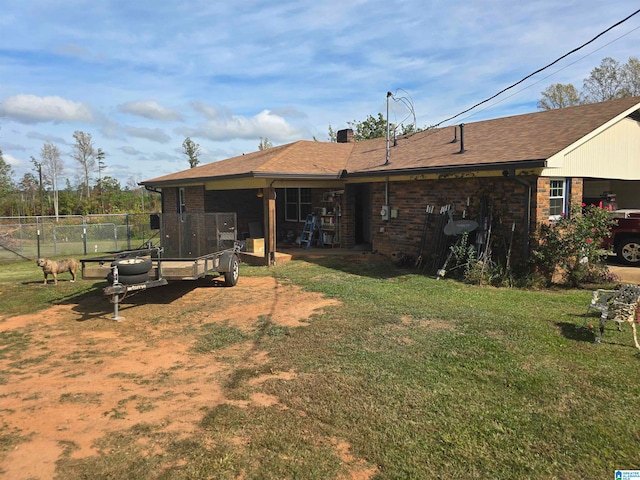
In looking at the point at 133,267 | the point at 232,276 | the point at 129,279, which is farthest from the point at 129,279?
the point at 232,276

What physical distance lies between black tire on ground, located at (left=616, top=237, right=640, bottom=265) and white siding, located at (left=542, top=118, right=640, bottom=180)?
1.83 m

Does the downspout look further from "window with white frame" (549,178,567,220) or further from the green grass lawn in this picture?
the green grass lawn

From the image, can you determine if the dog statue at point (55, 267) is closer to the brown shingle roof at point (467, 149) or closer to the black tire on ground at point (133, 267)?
the black tire on ground at point (133, 267)

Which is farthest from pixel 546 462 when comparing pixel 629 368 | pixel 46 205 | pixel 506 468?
pixel 46 205

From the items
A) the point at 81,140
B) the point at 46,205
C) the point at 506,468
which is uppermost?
the point at 81,140

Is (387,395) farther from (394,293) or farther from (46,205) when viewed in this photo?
(46,205)

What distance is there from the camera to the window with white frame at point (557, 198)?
33.8 ft

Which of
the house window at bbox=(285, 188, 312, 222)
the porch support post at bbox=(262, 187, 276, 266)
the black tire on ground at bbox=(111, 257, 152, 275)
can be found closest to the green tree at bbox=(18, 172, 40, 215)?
the house window at bbox=(285, 188, 312, 222)

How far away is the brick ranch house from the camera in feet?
33.0

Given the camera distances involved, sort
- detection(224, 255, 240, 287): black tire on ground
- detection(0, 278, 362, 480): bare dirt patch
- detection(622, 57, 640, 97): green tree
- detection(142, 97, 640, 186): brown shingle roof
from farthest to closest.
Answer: detection(622, 57, 640, 97): green tree
detection(142, 97, 640, 186): brown shingle roof
detection(224, 255, 240, 287): black tire on ground
detection(0, 278, 362, 480): bare dirt patch

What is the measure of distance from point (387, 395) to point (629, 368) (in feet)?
9.55

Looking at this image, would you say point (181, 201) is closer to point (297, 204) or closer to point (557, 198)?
point (297, 204)

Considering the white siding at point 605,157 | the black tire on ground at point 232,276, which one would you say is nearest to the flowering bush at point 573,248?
the white siding at point 605,157

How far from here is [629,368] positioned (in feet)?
16.3
